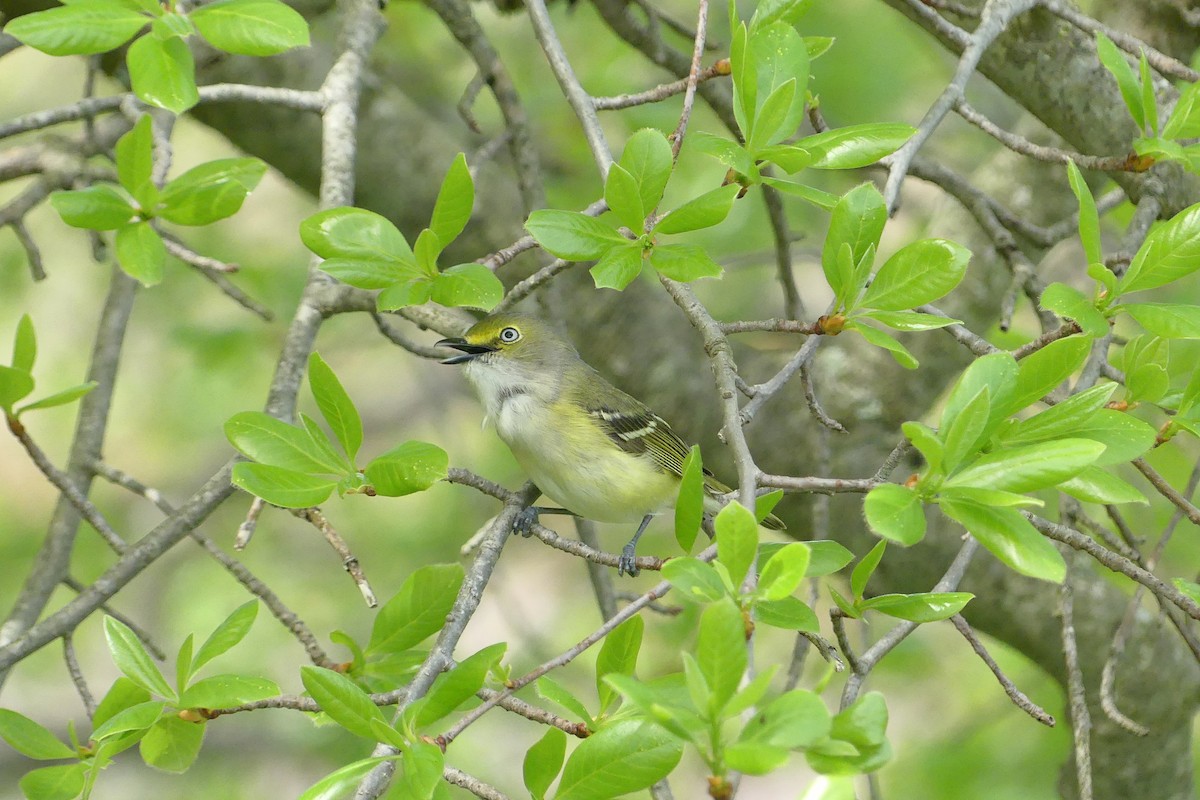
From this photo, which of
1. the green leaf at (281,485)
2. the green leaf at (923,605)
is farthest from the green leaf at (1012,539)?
the green leaf at (281,485)

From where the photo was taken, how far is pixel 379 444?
309 inches

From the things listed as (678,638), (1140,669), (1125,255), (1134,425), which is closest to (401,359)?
(678,638)

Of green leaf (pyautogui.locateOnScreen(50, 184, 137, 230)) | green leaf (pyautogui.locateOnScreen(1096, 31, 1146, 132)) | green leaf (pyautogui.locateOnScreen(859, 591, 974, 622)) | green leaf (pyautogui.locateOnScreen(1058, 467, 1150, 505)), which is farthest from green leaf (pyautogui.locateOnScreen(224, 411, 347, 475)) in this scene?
green leaf (pyautogui.locateOnScreen(1096, 31, 1146, 132))

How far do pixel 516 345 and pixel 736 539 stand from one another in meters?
2.50

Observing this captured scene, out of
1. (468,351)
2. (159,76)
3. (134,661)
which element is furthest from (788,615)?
(468,351)

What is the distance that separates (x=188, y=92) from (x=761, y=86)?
989 mm

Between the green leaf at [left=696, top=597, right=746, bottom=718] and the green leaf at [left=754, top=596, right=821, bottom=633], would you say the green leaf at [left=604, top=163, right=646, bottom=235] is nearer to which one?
the green leaf at [left=754, top=596, right=821, bottom=633]

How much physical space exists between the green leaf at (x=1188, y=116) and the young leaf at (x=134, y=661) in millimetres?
2122

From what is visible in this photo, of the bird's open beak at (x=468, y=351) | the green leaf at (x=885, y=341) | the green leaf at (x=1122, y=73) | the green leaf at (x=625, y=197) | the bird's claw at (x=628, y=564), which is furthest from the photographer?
the bird's open beak at (x=468, y=351)

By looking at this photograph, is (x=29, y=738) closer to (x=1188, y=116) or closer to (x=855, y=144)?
(x=855, y=144)

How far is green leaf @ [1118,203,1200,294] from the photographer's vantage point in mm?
1787

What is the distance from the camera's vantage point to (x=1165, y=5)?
3656 mm

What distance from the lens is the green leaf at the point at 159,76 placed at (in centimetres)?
191

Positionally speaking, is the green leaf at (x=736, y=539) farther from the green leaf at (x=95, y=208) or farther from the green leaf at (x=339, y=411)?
the green leaf at (x=95, y=208)
